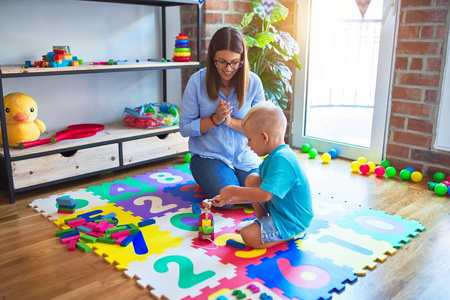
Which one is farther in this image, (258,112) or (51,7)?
(51,7)

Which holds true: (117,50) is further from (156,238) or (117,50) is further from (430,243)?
(430,243)

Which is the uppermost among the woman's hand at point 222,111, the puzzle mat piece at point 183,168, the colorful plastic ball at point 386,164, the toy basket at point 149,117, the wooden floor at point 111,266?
the woman's hand at point 222,111

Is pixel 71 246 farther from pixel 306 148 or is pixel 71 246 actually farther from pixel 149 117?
pixel 306 148

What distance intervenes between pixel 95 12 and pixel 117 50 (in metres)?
0.30

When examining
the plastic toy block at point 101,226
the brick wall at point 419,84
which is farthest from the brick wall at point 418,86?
the plastic toy block at point 101,226

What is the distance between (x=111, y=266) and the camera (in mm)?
1685

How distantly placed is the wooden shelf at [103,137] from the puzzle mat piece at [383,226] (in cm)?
136

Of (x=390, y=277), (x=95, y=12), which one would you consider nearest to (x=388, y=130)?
(x=390, y=277)

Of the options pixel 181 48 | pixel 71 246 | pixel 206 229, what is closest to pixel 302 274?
pixel 206 229

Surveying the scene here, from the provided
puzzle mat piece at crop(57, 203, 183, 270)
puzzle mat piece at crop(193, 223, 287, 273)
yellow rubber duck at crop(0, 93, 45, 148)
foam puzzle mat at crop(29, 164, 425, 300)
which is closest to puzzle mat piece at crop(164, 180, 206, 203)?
foam puzzle mat at crop(29, 164, 425, 300)

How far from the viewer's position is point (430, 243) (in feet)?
6.18

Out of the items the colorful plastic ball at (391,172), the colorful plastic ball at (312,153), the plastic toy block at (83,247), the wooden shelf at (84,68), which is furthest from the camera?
the colorful plastic ball at (312,153)

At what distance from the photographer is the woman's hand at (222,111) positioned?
212cm

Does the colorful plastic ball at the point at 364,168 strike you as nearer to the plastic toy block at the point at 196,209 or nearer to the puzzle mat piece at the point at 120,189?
the plastic toy block at the point at 196,209
